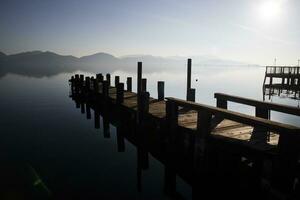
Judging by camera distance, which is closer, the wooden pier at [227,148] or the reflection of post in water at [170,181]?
the wooden pier at [227,148]

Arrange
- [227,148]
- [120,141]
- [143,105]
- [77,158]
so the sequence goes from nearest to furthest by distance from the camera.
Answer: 1. [227,148]
2. [143,105]
3. [77,158]
4. [120,141]

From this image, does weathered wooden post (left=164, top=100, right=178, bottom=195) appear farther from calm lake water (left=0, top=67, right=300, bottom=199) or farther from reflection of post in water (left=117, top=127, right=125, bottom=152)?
reflection of post in water (left=117, top=127, right=125, bottom=152)

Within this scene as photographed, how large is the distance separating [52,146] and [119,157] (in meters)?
4.40

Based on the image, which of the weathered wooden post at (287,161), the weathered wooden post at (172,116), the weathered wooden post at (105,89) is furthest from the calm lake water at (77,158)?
the weathered wooden post at (287,161)

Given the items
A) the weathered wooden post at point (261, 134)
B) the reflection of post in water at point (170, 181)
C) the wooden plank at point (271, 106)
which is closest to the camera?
the wooden plank at point (271, 106)

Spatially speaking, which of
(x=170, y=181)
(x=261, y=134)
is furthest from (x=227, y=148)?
(x=170, y=181)

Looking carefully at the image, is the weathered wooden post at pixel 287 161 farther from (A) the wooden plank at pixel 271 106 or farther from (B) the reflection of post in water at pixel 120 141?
(B) the reflection of post in water at pixel 120 141

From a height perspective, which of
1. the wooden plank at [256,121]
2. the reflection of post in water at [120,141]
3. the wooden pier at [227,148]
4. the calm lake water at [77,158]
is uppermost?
the wooden plank at [256,121]

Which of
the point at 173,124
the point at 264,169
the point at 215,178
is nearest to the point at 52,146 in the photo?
the point at 173,124

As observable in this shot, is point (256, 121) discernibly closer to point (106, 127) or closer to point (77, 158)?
point (77, 158)

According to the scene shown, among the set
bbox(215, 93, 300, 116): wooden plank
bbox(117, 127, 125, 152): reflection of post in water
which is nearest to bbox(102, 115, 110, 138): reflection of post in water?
bbox(117, 127, 125, 152): reflection of post in water

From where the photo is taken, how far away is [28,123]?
18.7 metres

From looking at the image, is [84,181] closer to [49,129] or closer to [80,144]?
[80,144]

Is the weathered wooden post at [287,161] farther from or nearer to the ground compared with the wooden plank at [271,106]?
nearer to the ground
